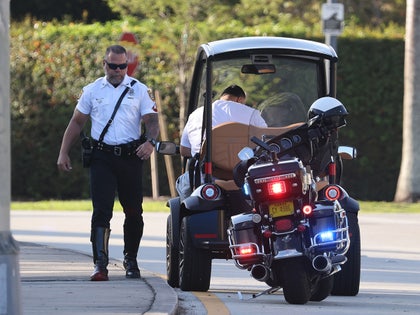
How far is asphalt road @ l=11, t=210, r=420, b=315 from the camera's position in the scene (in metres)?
10.5

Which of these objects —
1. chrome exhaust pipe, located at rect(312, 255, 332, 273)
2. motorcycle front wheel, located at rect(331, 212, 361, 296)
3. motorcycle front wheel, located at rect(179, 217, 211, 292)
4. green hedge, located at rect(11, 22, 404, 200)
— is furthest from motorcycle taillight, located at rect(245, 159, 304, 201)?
green hedge, located at rect(11, 22, 404, 200)

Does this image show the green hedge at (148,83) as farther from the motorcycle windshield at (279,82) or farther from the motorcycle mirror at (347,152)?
the motorcycle mirror at (347,152)

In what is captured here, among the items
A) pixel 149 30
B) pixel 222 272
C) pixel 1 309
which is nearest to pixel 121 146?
pixel 222 272

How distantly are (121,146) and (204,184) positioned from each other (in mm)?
1087

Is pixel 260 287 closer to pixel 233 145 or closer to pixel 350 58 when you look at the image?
pixel 233 145

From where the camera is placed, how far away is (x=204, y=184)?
1122cm

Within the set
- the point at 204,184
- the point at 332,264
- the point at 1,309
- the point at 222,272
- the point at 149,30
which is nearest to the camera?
the point at 1,309

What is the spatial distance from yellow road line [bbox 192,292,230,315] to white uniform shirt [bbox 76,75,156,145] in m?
1.53

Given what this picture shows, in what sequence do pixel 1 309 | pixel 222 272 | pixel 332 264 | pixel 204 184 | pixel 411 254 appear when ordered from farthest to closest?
pixel 411 254 → pixel 222 272 → pixel 204 184 → pixel 332 264 → pixel 1 309

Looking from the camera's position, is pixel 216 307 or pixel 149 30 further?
pixel 149 30

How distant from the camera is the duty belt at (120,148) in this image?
12016mm

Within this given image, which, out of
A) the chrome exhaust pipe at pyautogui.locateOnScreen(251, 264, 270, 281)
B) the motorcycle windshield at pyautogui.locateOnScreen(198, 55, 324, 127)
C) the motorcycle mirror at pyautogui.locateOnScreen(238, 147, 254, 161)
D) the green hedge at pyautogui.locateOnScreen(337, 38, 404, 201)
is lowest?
the green hedge at pyautogui.locateOnScreen(337, 38, 404, 201)

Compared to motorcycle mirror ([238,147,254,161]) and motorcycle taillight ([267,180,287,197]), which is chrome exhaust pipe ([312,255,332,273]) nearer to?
motorcycle taillight ([267,180,287,197])

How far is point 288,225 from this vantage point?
1015 centimetres
